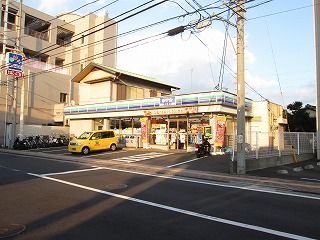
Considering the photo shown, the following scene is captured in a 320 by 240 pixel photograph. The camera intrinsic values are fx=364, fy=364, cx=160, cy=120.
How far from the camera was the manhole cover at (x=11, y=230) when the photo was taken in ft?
22.5

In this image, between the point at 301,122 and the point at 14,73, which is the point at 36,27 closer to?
the point at 14,73

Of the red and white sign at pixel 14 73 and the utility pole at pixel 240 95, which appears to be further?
the red and white sign at pixel 14 73

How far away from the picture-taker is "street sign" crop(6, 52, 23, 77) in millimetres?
33969

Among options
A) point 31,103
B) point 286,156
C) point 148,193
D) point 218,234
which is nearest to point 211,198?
point 148,193

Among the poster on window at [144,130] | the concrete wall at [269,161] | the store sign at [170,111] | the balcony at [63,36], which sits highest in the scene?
the balcony at [63,36]

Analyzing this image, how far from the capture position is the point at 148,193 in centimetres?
1133

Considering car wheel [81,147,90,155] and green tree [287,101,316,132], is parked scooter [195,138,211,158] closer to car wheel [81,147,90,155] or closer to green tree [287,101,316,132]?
car wheel [81,147,90,155]

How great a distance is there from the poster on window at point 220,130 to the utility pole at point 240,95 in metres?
8.51

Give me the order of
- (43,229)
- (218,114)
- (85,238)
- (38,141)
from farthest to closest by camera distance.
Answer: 1. (38,141)
2. (218,114)
3. (43,229)
4. (85,238)

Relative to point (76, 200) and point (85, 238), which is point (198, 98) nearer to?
point (76, 200)

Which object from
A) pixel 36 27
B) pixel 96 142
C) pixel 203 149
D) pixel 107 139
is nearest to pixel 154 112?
pixel 107 139

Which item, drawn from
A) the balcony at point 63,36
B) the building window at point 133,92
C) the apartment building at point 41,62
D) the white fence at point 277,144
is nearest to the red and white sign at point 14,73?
the apartment building at point 41,62

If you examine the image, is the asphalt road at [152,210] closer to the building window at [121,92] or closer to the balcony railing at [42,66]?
the building window at [121,92]

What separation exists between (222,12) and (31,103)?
33969 mm
